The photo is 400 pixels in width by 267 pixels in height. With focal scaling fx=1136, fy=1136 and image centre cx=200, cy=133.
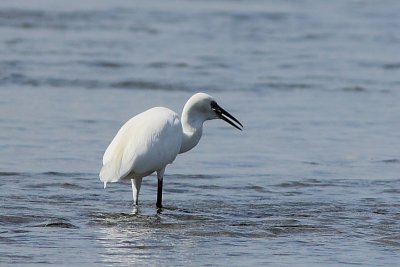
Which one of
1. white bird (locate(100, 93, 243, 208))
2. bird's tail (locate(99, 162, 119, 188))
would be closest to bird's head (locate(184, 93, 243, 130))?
white bird (locate(100, 93, 243, 208))

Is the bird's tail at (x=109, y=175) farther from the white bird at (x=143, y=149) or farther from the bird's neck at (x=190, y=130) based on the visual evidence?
the bird's neck at (x=190, y=130)

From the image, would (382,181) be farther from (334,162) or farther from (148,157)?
(148,157)

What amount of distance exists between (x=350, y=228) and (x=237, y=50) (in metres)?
12.6

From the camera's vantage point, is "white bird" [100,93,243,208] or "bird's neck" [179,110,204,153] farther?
"bird's neck" [179,110,204,153]

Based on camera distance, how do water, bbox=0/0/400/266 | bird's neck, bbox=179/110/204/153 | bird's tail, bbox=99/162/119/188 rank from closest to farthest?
1. water, bbox=0/0/400/266
2. bird's tail, bbox=99/162/119/188
3. bird's neck, bbox=179/110/204/153

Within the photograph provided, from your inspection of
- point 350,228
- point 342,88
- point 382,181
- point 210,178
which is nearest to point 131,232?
point 350,228

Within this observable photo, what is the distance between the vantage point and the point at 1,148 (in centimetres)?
1213

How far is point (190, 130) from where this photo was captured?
10.4 metres

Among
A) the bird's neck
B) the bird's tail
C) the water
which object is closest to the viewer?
the water

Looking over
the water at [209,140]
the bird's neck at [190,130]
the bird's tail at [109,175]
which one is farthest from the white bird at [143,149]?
the water at [209,140]

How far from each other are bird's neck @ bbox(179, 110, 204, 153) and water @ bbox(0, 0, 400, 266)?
0.50 m

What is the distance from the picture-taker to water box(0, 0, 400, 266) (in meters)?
8.42

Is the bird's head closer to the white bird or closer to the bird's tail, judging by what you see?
the white bird

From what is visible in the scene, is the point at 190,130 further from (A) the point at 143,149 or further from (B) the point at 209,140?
(B) the point at 209,140
